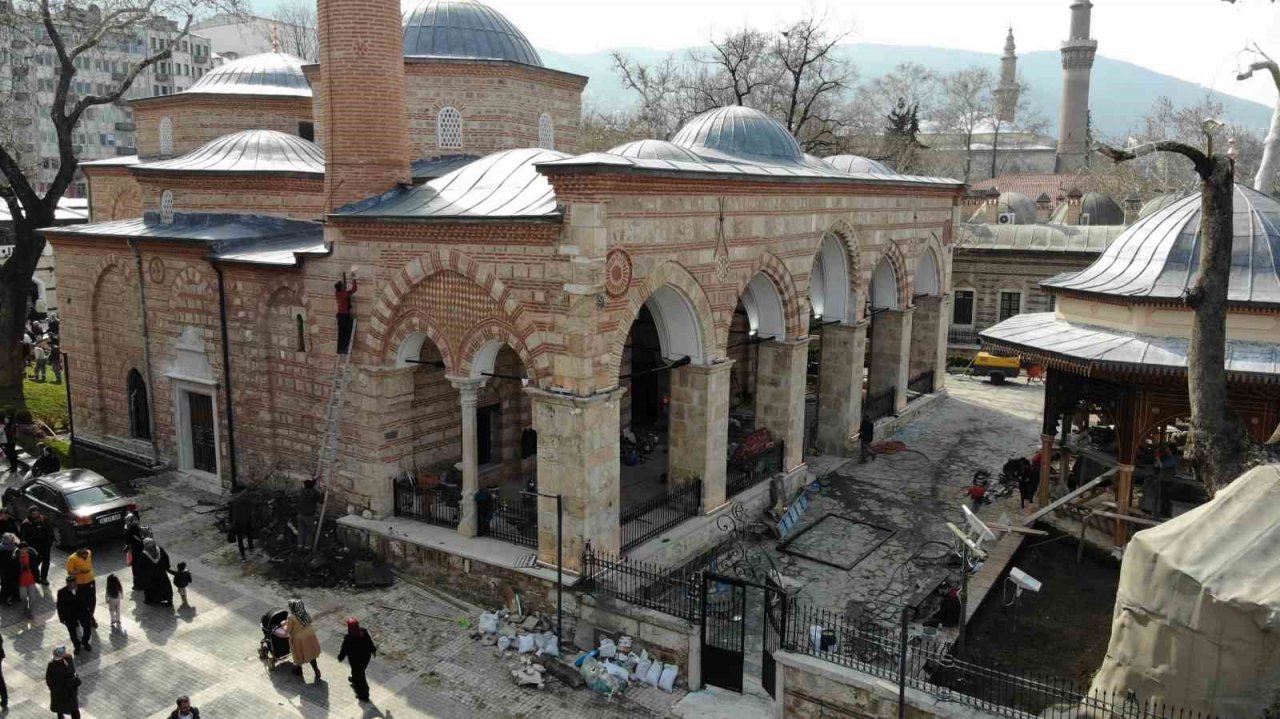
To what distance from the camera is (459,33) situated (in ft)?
58.3

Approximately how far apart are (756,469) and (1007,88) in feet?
252

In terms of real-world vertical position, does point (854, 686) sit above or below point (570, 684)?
above

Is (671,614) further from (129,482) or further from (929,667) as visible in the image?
(129,482)

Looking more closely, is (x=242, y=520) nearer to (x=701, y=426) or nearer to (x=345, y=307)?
(x=345, y=307)

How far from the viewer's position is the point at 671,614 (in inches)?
398

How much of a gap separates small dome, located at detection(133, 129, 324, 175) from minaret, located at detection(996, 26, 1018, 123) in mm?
70046

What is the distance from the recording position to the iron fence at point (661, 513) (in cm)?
1260

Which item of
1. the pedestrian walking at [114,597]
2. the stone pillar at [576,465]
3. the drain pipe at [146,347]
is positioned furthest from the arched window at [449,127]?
the pedestrian walking at [114,597]

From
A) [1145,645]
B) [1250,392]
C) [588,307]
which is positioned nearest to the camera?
[1145,645]

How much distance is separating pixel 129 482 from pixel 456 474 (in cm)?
627

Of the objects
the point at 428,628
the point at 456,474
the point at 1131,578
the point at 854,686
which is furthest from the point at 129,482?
the point at 1131,578

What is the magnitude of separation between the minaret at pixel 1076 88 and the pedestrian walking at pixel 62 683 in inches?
2595

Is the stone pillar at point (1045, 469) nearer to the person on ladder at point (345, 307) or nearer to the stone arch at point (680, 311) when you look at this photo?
the stone arch at point (680, 311)

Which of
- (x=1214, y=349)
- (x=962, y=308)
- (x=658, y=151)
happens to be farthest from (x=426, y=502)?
(x=962, y=308)
